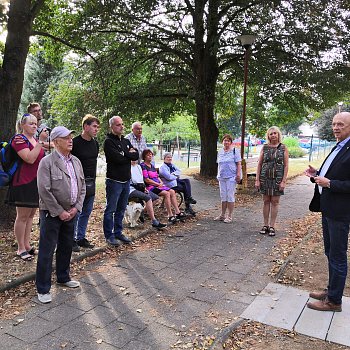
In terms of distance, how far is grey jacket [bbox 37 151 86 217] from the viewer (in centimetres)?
381

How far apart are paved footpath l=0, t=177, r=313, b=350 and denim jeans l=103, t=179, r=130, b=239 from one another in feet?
1.91

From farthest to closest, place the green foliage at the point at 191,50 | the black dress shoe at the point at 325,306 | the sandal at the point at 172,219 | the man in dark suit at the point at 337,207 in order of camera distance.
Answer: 1. the green foliage at the point at 191,50
2. the sandal at the point at 172,219
3. the black dress shoe at the point at 325,306
4. the man in dark suit at the point at 337,207

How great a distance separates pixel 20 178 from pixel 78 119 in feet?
33.1

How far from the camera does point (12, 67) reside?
5988 mm

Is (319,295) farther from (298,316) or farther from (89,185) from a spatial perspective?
(89,185)

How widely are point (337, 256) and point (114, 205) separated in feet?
10.6

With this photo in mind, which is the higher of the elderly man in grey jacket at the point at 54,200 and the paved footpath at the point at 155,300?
the elderly man in grey jacket at the point at 54,200

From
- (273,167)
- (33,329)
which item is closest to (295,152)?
(273,167)

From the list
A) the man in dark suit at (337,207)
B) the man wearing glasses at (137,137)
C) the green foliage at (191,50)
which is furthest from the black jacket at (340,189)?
the green foliage at (191,50)

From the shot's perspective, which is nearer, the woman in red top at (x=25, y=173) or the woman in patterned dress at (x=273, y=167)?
the woman in red top at (x=25, y=173)

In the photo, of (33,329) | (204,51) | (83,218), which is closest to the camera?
(33,329)

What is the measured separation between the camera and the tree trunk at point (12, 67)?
598 centimetres

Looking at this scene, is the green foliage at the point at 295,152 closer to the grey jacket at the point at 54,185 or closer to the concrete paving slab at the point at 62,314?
the grey jacket at the point at 54,185

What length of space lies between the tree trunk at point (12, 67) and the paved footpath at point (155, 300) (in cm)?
268
